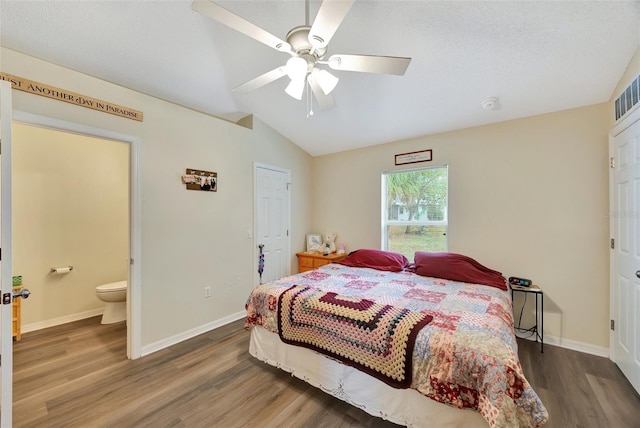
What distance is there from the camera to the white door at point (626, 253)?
75.5 inches

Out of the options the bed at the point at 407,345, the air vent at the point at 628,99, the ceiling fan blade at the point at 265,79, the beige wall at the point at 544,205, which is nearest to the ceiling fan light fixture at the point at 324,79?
the ceiling fan blade at the point at 265,79

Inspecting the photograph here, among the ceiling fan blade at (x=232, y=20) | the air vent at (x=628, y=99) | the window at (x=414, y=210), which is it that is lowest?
the window at (x=414, y=210)

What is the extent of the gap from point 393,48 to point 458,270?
2.15 m

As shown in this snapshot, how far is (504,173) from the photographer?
113 inches

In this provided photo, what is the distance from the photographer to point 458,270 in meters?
2.66

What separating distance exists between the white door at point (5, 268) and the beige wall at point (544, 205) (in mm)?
3588

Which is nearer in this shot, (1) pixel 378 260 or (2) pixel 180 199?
(2) pixel 180 199

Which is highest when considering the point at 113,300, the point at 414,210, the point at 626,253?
the point at 414,210

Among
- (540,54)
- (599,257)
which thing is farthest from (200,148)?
(599,257)

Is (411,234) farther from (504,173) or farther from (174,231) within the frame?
(174,231)

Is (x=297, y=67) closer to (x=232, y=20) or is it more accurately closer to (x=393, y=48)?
(x=232, y=20)

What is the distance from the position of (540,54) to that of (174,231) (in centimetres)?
357

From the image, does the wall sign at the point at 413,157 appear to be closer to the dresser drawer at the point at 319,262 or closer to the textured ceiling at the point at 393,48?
the textured ceiling at the point at 393,48

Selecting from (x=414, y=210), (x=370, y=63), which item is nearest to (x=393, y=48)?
(x=370, y=63)
